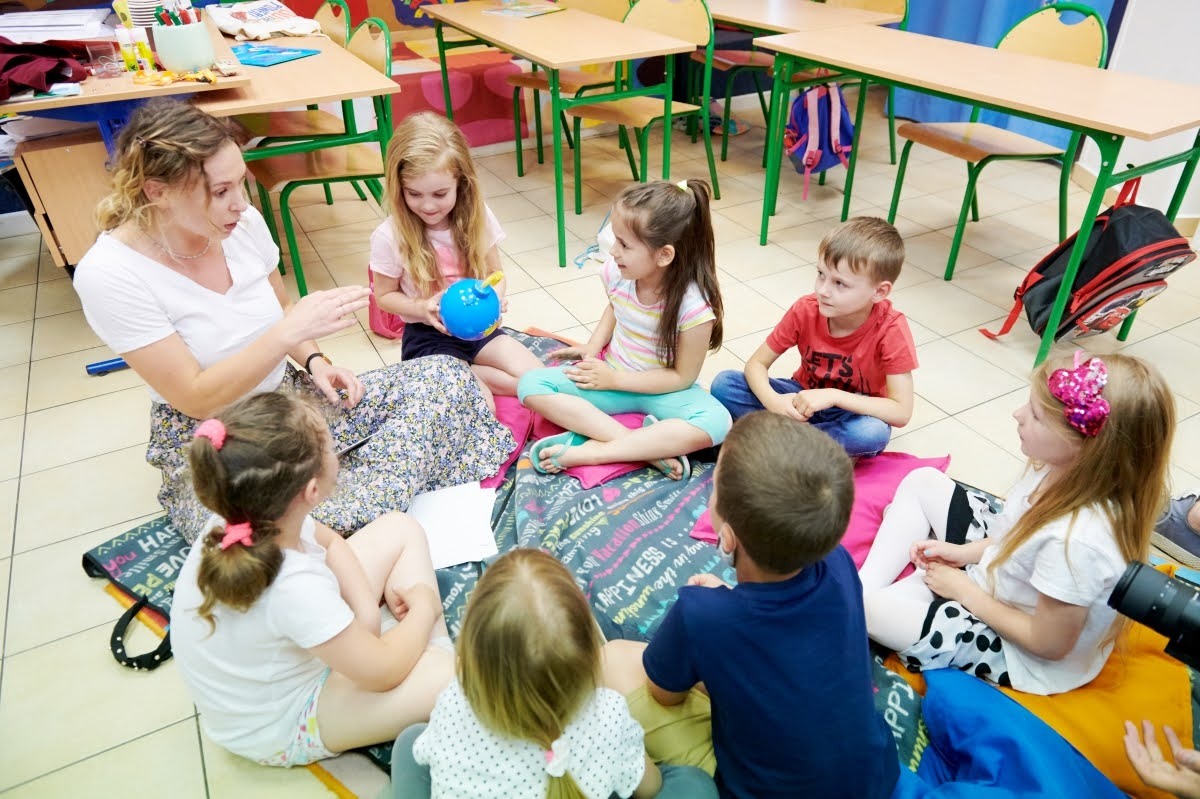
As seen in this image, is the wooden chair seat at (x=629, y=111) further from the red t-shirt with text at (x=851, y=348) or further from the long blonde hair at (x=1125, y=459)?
the long blonde hair at (x=1125, y=459)

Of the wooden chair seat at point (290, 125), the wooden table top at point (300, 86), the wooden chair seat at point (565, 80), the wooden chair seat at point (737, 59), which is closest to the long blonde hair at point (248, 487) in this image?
the wooden table top at point (300, 86)

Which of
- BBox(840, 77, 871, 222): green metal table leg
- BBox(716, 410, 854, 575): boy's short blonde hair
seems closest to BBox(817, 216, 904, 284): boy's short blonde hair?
BBox(716, 410, 854, 575): boy's short blonde hair

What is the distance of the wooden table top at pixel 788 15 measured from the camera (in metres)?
3.51

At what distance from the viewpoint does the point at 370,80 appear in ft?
8.63

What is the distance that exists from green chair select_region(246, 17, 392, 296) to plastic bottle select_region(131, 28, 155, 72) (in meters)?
0.45

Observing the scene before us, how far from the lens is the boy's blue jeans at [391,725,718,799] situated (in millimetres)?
1107

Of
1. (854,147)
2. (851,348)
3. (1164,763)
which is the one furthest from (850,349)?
(854,147)

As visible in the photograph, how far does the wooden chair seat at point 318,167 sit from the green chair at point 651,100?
923mm

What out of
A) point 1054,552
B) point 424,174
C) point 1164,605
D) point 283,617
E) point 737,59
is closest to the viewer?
point 1164,605

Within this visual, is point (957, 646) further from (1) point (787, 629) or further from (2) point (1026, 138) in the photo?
(2) point (1026, 138)

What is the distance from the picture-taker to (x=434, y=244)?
2094mm

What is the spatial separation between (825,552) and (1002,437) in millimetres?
1485

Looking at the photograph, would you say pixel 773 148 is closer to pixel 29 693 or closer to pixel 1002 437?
pixel 1002 437

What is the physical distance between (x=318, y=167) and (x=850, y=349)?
2.08 metres
